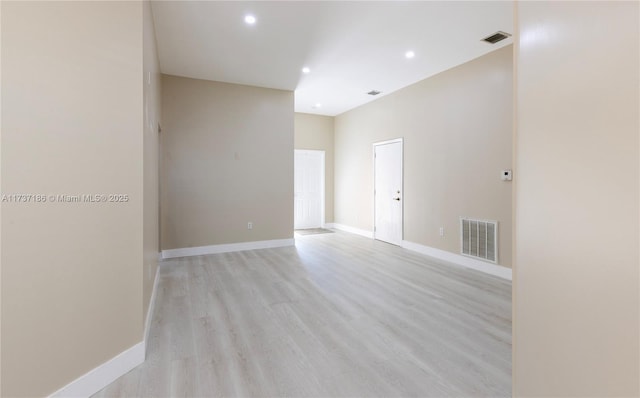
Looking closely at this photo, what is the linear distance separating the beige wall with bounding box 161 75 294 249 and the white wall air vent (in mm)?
2936

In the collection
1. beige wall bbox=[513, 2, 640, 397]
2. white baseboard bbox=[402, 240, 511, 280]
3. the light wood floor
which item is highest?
beige wall bbox=[513, 2, 640, 397]

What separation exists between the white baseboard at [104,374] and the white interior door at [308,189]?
5.74 m

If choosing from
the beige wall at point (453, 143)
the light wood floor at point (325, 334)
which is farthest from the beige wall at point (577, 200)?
the beige wall at point (453, 143)

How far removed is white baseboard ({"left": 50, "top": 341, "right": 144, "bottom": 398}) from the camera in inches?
64.6

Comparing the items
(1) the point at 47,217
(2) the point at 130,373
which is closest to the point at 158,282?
(2) the point at 130,373

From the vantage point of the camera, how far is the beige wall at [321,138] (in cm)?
754

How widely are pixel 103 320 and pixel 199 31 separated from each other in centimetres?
301

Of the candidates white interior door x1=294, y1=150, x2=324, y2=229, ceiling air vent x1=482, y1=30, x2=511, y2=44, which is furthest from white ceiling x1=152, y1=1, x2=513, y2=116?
white interior door x1=294, y1=150, x2=324, y2=229

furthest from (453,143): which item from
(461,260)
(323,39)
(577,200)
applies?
(577,200)

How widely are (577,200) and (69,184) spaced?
2.13 m

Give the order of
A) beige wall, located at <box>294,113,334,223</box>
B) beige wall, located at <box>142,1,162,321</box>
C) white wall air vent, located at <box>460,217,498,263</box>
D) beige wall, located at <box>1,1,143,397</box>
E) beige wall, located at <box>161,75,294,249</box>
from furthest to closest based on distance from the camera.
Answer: beige wall, located at <box>294,113,334,223</box> < beige wall, located at <box>161,75,294,249</box> < white wall air vent, located at <box>460,217,498,263</box> < beige wall, located at <box>142,1,162,321</box> < beige wall, located at <box>1,1,143,397</box>

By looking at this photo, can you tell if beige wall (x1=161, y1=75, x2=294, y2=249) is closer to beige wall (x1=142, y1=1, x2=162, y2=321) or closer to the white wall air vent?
beige wall (x1=142, y1=1, x2=162, y2=321)

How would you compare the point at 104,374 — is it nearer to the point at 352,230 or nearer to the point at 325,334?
the point at 325,334

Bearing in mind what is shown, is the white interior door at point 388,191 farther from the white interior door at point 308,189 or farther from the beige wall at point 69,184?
the beige wall at point 69,184
